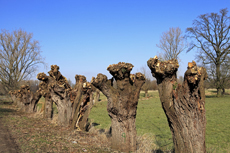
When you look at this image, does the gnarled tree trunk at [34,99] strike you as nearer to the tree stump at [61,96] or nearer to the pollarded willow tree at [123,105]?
the tree stump at [61,96]

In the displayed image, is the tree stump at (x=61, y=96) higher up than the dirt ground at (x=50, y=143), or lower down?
higher up

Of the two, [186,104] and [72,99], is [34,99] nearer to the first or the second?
[72,99]

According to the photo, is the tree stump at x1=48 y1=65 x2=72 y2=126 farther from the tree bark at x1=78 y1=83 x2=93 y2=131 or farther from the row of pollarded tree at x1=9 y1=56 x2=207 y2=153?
the tree bark at x1=78 y1=83 x2=93 y2=131

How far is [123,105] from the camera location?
21.1ft

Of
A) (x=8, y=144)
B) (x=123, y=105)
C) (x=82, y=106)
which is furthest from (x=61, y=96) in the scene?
(x=123, y=105)

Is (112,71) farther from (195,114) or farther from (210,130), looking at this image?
(210,130)

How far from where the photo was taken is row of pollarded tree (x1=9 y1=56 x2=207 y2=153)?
4516mm

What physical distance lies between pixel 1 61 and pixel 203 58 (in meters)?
34.7

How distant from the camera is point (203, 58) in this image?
3412 centimetres

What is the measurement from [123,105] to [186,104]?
2361mm

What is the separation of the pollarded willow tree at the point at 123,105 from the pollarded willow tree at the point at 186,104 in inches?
64.0

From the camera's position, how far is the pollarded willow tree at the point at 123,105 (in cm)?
639

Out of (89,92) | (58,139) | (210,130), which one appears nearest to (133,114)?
(58,139)

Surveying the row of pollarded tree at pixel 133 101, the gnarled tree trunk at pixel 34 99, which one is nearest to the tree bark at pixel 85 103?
the row of pollarded tree at pixel 133 101
